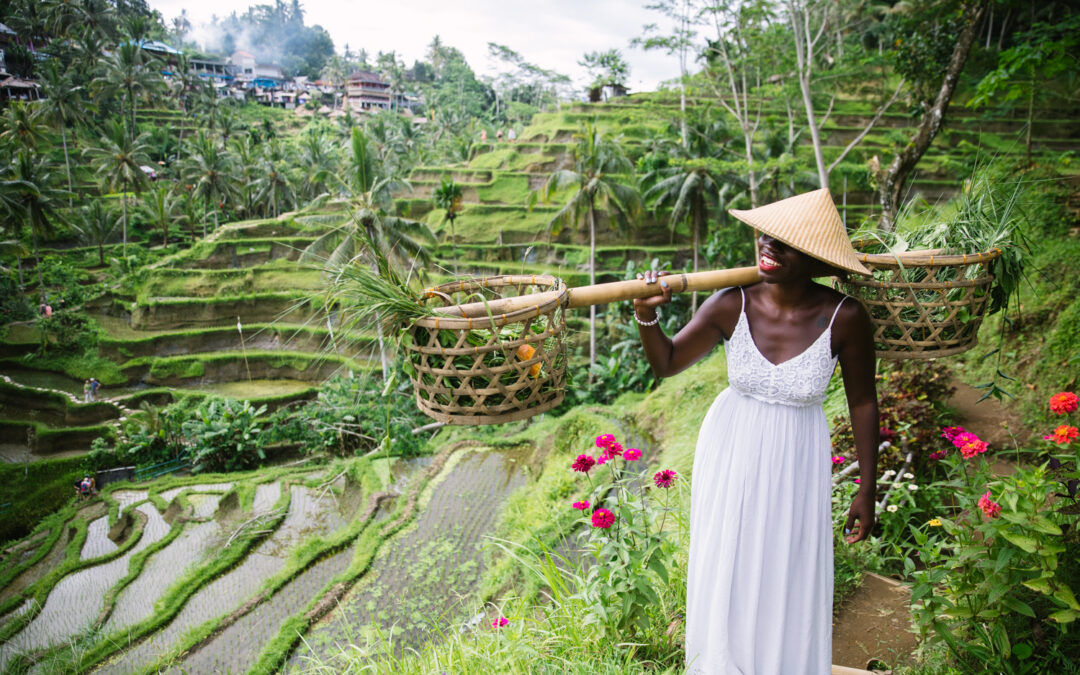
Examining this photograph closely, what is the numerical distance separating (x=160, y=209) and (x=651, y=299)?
86.6 feet

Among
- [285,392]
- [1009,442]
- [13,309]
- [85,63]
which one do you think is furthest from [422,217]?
[1009,442]

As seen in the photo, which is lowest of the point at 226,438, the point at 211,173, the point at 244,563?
the point at 244,563

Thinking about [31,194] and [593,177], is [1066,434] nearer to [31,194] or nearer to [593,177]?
[593,177]

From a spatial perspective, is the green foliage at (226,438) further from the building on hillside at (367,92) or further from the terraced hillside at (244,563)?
the building on hillside at (367,92)

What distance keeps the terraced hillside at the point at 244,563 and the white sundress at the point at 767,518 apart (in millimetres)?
4538

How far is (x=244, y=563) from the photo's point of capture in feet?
29.9

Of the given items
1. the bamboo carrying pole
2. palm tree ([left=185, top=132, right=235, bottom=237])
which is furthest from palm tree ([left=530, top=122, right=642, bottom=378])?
palm tree ([left=185, top=132, right=235, bottom=237])

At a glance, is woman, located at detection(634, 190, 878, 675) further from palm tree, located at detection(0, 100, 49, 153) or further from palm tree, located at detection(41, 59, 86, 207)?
palm tree, located at detection(41, 59, 86, 207)

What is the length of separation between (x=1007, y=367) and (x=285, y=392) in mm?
15379

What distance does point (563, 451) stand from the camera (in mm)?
9195

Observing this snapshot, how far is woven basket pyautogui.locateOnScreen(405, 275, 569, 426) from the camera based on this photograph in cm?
137

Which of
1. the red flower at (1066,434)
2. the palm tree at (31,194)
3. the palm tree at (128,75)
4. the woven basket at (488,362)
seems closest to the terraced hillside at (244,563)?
the woven basket at (488,362)

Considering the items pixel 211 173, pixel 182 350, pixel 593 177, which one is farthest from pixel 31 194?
Result: pixel 593 177

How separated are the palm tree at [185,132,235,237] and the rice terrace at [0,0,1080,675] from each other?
15.4 inches
